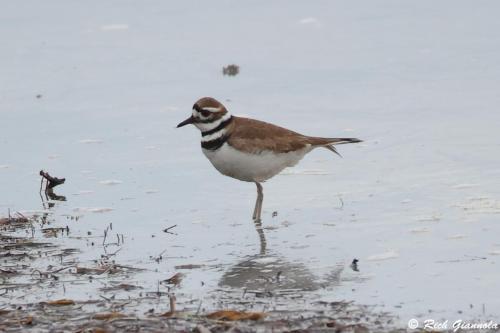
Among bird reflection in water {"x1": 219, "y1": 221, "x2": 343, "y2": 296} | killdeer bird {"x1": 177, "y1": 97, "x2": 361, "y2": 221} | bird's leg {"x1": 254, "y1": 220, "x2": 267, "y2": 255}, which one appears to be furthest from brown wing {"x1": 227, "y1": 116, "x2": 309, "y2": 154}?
bird reflection in water {"x1": 219, "y1": 221, "x2": 343, "y2": 296}

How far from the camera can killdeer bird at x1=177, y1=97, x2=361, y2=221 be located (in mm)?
8711

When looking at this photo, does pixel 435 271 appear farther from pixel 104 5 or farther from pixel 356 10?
pixel 104 5

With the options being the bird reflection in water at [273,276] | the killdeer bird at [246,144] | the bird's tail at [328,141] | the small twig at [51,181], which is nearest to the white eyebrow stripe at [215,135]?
the killdeer bird at [246,144]

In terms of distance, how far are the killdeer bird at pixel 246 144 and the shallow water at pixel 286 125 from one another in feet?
0.87

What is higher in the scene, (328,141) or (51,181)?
(328,141)

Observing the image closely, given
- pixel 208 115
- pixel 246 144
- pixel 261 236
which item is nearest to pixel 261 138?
pixel 246 144

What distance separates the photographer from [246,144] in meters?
8.77

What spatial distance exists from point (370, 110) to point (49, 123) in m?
3.07

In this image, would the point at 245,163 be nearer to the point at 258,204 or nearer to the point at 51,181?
the point at 258,204

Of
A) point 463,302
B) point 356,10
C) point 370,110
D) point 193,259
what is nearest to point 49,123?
point 370,110

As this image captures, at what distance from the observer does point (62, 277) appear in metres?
6.82

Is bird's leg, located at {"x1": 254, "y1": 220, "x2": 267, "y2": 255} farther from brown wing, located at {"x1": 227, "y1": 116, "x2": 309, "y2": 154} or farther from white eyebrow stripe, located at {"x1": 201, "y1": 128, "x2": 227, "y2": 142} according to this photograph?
white eyebrow stripe, located at {"x1": 201, "y1": 128, "x2": 227, "y2": 142}

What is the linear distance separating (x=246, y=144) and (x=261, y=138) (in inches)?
6.4

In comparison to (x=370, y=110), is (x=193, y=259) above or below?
below
